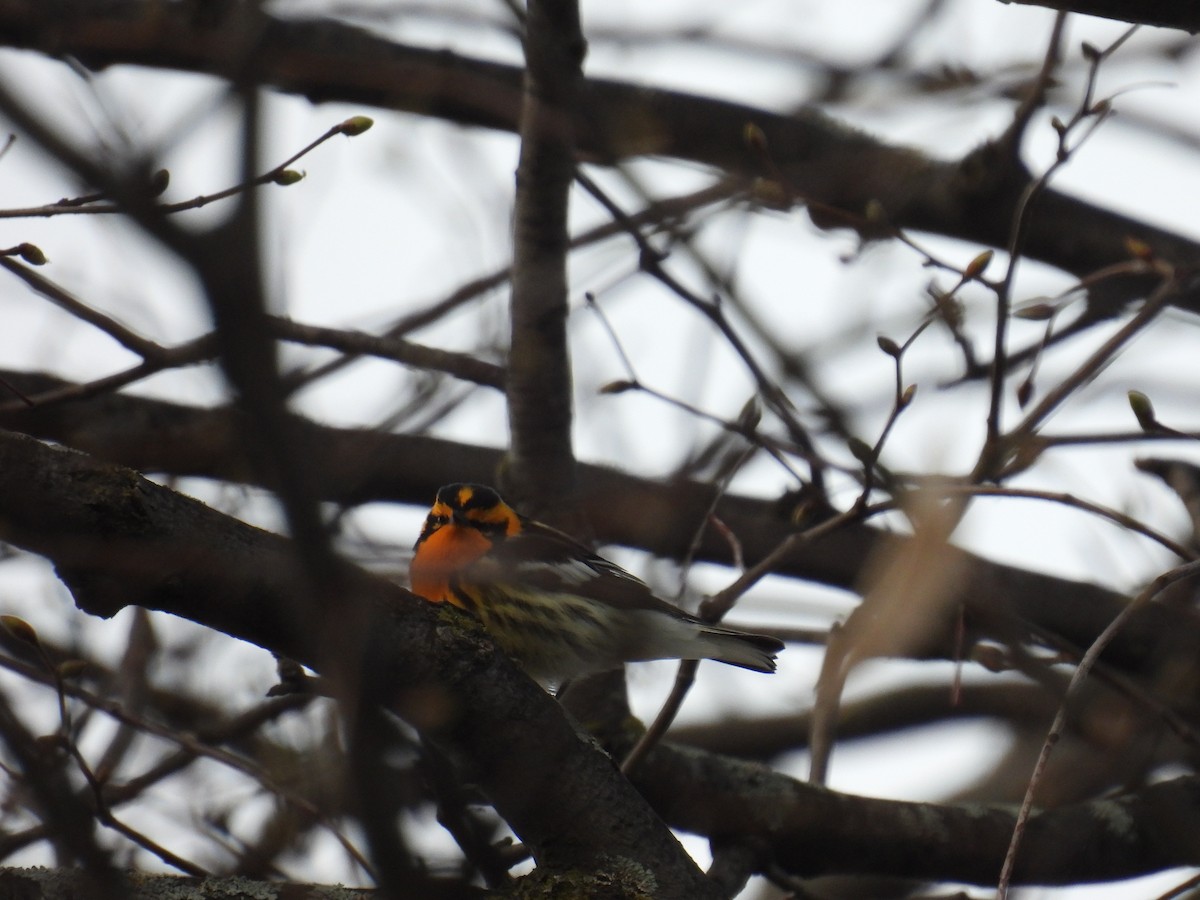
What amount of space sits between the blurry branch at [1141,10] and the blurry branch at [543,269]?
1.42 metres

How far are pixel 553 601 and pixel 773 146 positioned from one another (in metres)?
2.13

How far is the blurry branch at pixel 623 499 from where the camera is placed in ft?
16.4

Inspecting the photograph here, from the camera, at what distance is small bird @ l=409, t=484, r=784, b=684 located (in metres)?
4.75

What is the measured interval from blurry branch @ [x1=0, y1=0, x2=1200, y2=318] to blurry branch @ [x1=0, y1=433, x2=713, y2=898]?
8.40 feet

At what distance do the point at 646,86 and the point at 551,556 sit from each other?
2.01 metres

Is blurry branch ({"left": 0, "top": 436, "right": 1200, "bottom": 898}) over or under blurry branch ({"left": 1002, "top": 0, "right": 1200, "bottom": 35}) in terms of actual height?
under

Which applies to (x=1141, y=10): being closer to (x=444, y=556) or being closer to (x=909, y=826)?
(x=909, y=826)

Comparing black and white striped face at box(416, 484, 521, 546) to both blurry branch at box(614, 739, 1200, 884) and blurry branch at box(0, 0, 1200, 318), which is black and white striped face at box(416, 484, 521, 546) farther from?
blurry branch at box(0, 0, 1200, 318)

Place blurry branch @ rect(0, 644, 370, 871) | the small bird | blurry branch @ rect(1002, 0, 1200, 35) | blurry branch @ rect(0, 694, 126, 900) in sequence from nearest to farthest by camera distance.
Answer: blurry branch @ rect(0, 694, 126, 900) → blurry branch @ rect(1002, 0, 1200, 35) → blurry branch @ rect(0, 644, 370, 871) → the small bird

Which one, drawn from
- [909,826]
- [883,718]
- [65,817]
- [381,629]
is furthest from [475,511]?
[65,817]

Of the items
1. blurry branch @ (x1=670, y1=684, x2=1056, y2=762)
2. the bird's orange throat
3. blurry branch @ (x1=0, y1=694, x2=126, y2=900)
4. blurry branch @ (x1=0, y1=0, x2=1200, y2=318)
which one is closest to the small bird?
the bird's orange throat

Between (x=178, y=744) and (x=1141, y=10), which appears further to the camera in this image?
(x=178, y=744)

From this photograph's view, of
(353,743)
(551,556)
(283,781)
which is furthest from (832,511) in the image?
(353,743)

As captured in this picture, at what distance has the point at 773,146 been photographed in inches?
223
